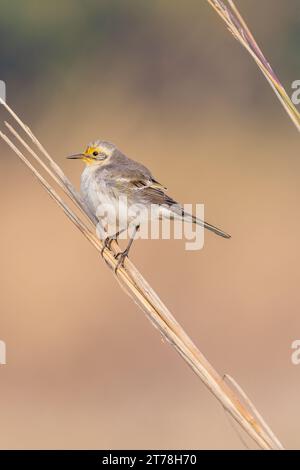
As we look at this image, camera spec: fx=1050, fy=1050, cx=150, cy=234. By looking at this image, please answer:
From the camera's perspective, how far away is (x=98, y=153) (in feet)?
15.7

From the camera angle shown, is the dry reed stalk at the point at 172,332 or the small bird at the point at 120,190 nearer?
the dry reed stalk at the point at 172,332

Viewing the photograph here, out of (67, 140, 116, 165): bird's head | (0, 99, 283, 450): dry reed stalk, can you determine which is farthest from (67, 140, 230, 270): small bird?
(0, 99, 283, 450): dry reed stalk

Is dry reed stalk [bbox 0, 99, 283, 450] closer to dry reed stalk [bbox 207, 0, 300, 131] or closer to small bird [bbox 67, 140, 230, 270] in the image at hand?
dry reed stalk [bbox 207, 0, 300, 131]

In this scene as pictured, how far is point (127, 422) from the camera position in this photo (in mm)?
9438

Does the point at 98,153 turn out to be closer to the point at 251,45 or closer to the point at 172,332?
the point at 172,332

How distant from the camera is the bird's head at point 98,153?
15.6ft

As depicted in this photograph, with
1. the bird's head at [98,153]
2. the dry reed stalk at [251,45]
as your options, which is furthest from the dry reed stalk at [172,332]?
the bird's head at [98,153]

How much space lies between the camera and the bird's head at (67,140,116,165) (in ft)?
15.6

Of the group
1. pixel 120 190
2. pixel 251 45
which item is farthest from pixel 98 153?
pixel 251 45

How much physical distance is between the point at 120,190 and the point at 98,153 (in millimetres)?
219

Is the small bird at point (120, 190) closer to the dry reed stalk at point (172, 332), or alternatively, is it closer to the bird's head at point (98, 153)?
the bird's head at point (98, 153)

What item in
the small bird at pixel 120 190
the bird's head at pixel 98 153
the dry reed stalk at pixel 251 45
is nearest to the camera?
the dry reed stalk at pixel 251 45

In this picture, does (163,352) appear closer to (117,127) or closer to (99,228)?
(117,127)

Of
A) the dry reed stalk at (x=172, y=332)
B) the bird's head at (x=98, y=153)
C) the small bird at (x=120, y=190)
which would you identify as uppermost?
the bird's head at (x=98, y=153)
